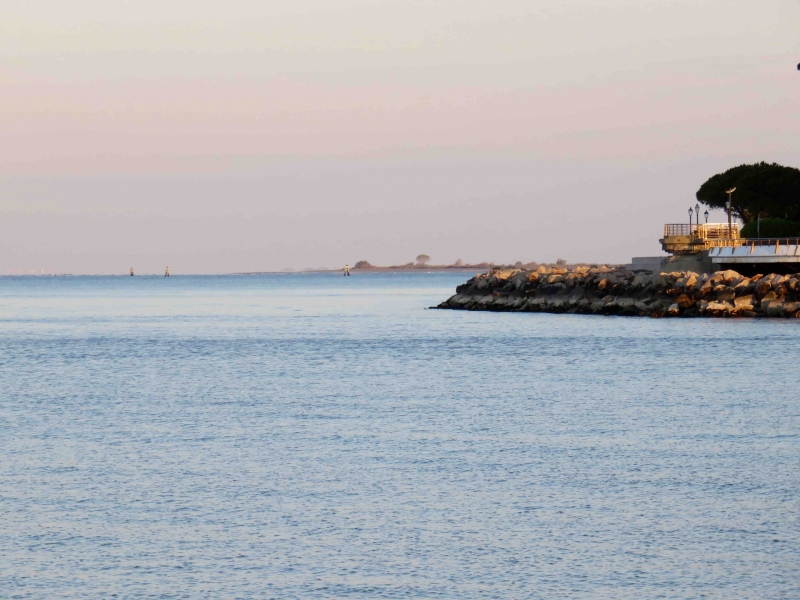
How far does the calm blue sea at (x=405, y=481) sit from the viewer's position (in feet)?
29.2

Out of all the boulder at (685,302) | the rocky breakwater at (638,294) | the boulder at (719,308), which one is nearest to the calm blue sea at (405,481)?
the boulder at (719,308)

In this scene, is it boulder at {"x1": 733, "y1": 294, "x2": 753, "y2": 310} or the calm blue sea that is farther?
boulder at {"x1": 733, "y1": 294, "x2": 753, "y2": 310}

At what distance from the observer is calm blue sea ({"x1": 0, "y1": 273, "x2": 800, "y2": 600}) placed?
8.89 m

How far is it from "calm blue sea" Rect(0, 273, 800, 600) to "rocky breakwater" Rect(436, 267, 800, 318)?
1976 cm

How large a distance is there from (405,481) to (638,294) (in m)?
41.9

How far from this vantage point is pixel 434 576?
8.84 m

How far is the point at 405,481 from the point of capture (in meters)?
12.6

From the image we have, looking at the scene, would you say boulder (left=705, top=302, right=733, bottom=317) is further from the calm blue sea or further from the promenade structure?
the calm blue sea

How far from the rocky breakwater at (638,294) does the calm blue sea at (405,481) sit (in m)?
19.8

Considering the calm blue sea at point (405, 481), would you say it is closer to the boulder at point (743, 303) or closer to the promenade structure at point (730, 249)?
the boulder at point (743, 303)

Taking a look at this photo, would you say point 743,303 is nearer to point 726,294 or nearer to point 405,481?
point 726,294

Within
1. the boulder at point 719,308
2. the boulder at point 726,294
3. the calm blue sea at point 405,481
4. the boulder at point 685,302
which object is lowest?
the calm blue sea at point 405,481

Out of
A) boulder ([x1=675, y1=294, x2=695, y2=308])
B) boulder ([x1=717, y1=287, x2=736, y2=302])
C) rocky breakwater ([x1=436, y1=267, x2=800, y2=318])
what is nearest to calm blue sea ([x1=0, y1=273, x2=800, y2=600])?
rocky breakwater ([x1=436, y1=267, x2=800, y2=318])

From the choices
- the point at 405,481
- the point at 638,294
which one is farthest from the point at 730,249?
the point at 405,481
